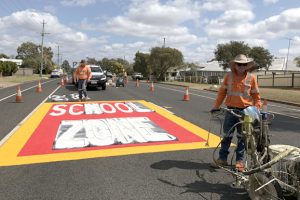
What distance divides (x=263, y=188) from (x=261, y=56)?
80090mm

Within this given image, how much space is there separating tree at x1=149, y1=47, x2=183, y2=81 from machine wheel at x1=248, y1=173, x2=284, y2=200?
58784 mm

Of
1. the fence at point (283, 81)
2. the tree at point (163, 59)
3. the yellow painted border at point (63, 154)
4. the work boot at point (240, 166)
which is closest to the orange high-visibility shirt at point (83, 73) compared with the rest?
the yellow painted border at point (63, 154)

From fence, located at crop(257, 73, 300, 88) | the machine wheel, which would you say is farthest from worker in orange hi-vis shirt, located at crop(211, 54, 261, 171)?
fence, located at crop(257, 73, 300, 88)

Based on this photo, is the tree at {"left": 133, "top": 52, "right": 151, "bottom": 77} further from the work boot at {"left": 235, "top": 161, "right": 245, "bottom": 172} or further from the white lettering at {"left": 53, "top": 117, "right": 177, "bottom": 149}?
the work boot at {"left": 235, "top": 161, "right": 245, "bottom": 172}

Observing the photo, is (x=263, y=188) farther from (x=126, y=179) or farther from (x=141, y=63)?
(x=141, y=63)

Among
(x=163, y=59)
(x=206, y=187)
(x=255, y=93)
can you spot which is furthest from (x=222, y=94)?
(x=163, y=59)

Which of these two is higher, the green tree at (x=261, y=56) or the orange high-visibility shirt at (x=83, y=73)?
the green tree at (x=261, y=56)

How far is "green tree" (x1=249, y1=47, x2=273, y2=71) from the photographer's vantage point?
8050 cm

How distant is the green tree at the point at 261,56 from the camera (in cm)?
8050

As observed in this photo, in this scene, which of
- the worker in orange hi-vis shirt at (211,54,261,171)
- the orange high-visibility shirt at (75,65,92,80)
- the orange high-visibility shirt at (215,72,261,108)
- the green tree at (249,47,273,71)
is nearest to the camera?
the worker in orange hi-vis shirt at (211,54,261,171)

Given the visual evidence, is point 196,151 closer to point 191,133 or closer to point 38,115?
point 191,133

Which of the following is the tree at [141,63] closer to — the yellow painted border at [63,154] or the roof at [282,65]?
the roof at [282,65]

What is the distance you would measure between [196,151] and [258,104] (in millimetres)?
1967

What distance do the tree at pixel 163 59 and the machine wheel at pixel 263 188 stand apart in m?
58.8
